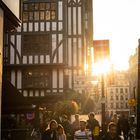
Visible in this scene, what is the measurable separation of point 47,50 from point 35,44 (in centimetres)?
150

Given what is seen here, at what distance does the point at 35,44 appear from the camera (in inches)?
1542

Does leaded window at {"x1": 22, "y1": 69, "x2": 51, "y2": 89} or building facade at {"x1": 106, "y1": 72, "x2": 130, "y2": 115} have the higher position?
leaded window at {"x1": 22, "y1": 69, "x2": 51, "y2": 89}

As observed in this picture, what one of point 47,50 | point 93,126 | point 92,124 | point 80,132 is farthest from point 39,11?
point 80,132

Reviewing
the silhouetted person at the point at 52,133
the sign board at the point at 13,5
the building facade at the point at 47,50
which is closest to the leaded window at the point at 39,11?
the building facade at the point at 47,50

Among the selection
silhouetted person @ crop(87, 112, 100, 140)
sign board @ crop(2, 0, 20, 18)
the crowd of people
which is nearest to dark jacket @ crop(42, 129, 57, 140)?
the crowd of people

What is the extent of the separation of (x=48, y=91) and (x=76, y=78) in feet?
8.71

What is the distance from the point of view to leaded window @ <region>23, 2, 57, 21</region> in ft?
126

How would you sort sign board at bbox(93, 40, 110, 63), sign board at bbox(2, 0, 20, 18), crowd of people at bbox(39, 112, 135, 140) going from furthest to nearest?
sign board at bbox(93, 40, 110, 63)
sign board at bbox(2, 0, 20, 18)
crowd of people at bbox(39, 112, 135, 140)

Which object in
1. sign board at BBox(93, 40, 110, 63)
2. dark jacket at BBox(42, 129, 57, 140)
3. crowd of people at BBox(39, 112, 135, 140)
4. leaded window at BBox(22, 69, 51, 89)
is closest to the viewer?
crowd of people at BBox(39, 112, 135, 140)

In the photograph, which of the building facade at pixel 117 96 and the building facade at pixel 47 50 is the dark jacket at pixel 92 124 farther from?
the building facade at pixel 117 96

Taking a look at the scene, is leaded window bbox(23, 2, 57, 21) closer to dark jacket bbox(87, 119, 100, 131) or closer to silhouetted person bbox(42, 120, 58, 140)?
dark jacket bbox(87, 119, 100, 131)

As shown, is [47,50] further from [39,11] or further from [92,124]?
[92,124]

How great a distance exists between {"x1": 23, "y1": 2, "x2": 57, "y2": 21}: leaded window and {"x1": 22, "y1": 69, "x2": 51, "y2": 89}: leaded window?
461 centimetres

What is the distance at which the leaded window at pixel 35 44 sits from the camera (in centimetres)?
3834
